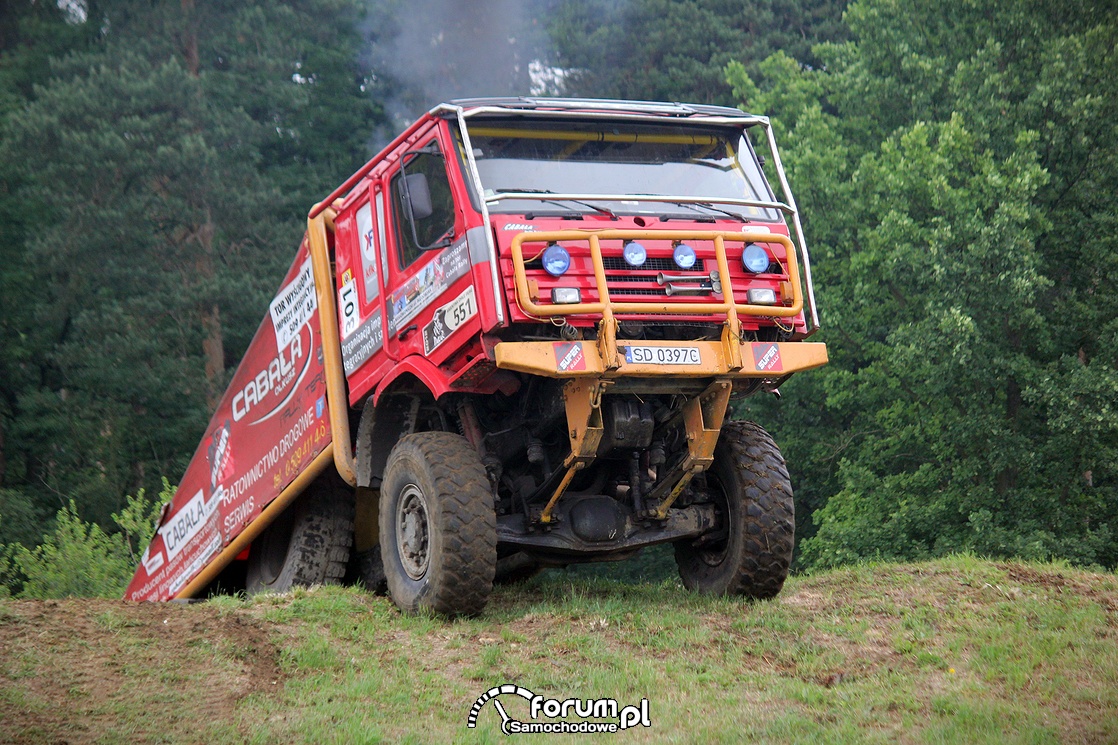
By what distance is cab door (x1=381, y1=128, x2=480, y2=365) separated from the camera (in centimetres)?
866

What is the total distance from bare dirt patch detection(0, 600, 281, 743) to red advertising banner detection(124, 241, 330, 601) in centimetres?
182

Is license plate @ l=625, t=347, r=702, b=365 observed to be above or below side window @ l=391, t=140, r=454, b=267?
below

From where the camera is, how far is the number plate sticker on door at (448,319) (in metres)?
8.49

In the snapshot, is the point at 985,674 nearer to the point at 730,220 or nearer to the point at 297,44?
the point at 730,220

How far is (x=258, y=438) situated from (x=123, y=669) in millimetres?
3792

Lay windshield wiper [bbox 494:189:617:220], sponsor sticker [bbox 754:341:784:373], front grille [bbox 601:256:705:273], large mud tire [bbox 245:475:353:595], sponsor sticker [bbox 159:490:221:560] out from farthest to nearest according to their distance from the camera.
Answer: sponsor sticker [bbox 159:490:221:560], large mud tire [bbox 245:475:353:595], windshield wiper [bbox 494:189:617:220], sponsor sticker [bbox 754:341:784:373], front grille [bbox 601:256:705:273]

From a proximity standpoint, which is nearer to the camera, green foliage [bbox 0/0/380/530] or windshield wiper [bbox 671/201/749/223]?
windshield wiper [bbox 671/201/749/223]

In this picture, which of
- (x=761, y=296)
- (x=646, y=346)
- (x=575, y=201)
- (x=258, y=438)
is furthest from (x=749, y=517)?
(x=258, y=438)

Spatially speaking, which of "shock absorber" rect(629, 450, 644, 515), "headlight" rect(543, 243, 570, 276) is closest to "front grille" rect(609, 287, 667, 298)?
"headlight" rect(543, 243, 570, 276)

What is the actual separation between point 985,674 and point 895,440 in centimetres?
1777

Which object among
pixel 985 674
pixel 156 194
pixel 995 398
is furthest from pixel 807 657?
pixel 156 194

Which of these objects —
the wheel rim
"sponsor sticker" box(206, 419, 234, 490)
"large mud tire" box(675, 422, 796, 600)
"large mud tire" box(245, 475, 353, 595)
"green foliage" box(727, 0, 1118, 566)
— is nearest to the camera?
the wheel rim

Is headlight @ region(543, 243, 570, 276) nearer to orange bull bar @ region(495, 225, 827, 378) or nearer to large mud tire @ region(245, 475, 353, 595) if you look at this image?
orange bull bar @ region(495, 225, 827, 378)

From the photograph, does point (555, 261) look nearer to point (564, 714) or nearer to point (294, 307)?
point (564, 714)
